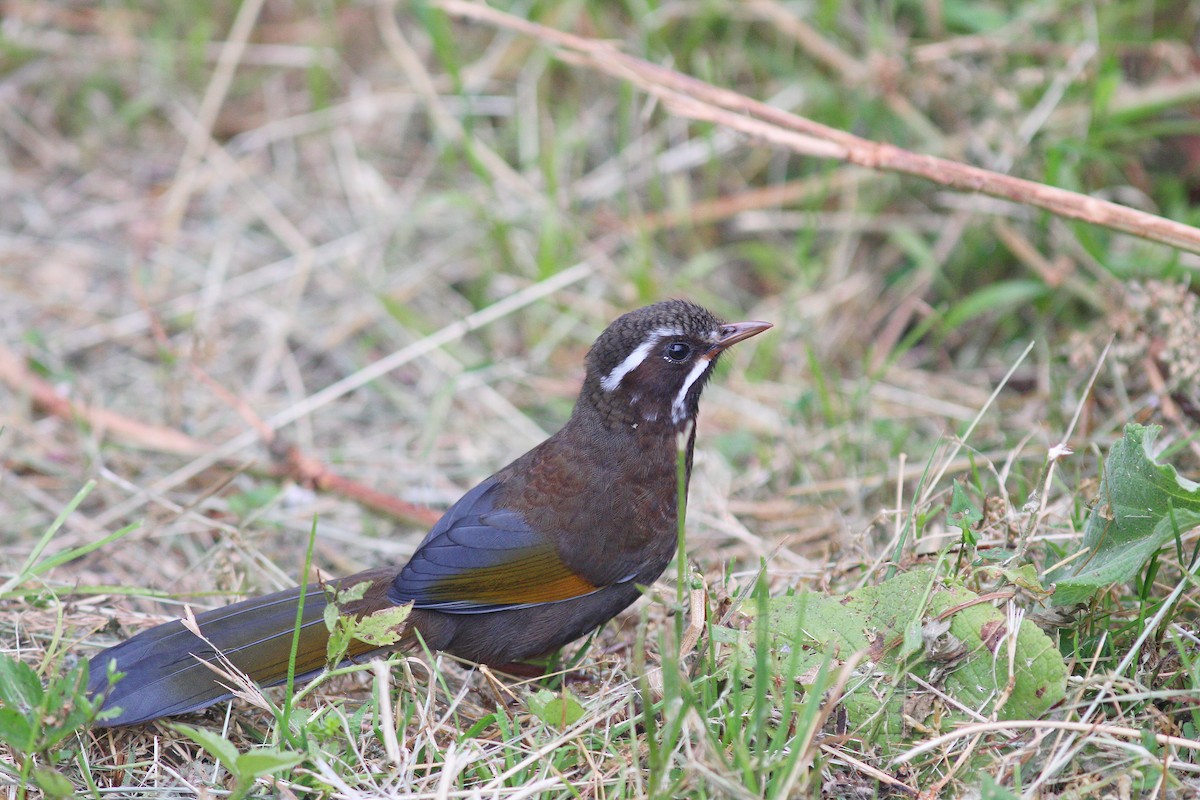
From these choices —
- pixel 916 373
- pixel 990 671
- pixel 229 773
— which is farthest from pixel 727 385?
pixel 229 773


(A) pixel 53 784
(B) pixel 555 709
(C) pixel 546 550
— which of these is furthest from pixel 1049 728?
(A) pixel 53 784

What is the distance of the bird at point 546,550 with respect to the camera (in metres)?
3.56

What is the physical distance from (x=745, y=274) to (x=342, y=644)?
4179 mm

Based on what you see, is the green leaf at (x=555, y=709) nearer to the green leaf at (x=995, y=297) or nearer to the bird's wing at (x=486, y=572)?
the bird's wing at (x=486, y=572)

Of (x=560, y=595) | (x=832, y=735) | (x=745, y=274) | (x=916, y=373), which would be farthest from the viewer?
(x=745, y=274)

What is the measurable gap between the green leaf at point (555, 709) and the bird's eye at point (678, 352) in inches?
52.2

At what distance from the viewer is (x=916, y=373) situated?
5.79 m

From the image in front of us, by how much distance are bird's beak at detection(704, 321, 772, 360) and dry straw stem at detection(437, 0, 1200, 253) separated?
86cm

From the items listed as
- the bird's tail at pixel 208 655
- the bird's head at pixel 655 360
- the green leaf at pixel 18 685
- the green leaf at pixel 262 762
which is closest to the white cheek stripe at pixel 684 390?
the bird's head at pixel 655 360

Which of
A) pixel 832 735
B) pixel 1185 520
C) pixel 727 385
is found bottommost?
pixel 727 385

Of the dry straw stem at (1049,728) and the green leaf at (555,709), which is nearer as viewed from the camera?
the dry straw stem at (1049,728)

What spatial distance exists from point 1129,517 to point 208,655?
282cm

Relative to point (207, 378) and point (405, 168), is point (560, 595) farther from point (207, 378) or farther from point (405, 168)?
point (405, 168)

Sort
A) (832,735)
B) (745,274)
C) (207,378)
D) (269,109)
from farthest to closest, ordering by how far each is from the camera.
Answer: (269,109), (745,274), (207,378), (832,735)
